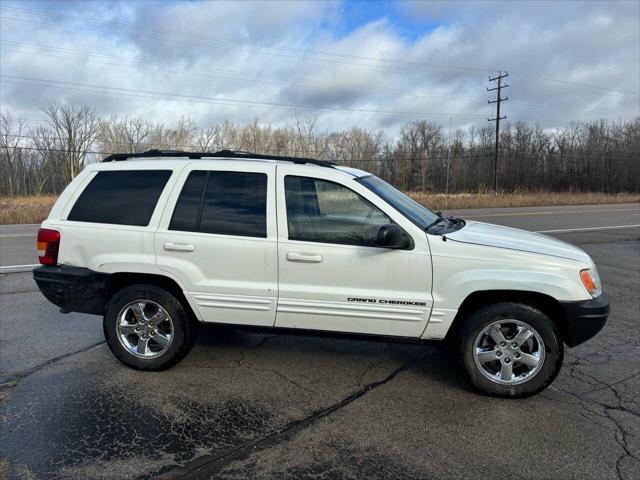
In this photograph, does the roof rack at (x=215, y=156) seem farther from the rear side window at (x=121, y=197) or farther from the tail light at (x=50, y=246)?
the tail light at (x=50, y=246)

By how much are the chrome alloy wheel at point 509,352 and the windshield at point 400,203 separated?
1014 millimetres

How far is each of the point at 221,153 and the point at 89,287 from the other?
1701mm

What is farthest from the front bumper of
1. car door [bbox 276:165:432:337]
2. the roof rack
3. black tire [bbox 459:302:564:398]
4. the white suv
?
the roof rack

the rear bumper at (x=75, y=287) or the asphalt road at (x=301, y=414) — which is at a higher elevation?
the rear bumper at (x=75, y=287)

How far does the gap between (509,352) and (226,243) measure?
2.45m

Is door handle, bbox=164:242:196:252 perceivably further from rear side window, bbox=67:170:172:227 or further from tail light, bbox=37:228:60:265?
tail light, bbox=37:228:60:265

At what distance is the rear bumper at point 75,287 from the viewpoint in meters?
4.05

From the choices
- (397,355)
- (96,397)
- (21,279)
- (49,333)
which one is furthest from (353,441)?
(21,279)

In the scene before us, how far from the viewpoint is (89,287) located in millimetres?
4059

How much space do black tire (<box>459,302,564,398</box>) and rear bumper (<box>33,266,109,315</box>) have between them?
3.16 metres

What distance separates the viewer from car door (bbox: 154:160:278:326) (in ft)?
12.5

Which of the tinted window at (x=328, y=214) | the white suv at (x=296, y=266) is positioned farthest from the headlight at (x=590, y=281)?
the tinted window at (x=328, y=214)

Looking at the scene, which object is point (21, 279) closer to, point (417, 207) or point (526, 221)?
point (417, 207)

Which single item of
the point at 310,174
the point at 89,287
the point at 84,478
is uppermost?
the point at 310,174
